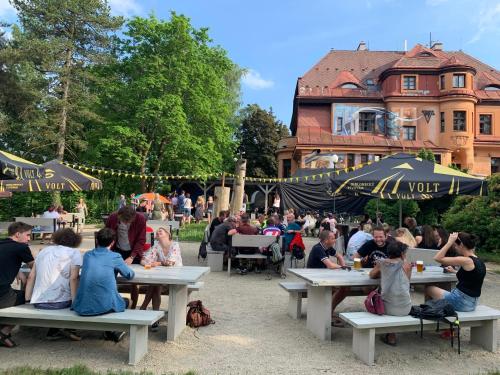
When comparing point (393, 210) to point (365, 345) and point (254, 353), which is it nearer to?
point (365, 345)

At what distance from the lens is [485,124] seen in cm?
3412

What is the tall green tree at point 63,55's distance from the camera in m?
24.8

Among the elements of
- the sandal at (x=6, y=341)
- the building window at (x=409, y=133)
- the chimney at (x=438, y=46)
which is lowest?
the sandal at (x=6, y=341)

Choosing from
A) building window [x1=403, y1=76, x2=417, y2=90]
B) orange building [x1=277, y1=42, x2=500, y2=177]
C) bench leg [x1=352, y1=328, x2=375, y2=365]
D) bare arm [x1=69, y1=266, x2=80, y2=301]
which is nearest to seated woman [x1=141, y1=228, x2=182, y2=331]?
bare arm [x1=69, y1=266, x2=80, y2=301]

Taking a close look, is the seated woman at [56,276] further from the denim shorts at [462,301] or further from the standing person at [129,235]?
the denim shorts at [462,301]

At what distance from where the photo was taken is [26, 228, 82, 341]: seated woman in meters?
4.34

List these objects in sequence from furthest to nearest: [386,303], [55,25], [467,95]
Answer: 1. [467,95]
2. [55,25]
3. [386,303]

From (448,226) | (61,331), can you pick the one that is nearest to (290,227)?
(61,331)

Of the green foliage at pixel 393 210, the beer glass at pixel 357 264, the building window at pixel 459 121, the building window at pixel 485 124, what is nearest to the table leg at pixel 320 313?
the beer glass at pixel 357 264

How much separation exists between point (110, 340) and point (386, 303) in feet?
10.3

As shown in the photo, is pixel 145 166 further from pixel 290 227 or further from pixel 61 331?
pixel 61 331

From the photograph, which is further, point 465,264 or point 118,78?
point 118,78

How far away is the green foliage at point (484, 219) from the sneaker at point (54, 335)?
1237 cm

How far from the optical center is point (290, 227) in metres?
9.96
